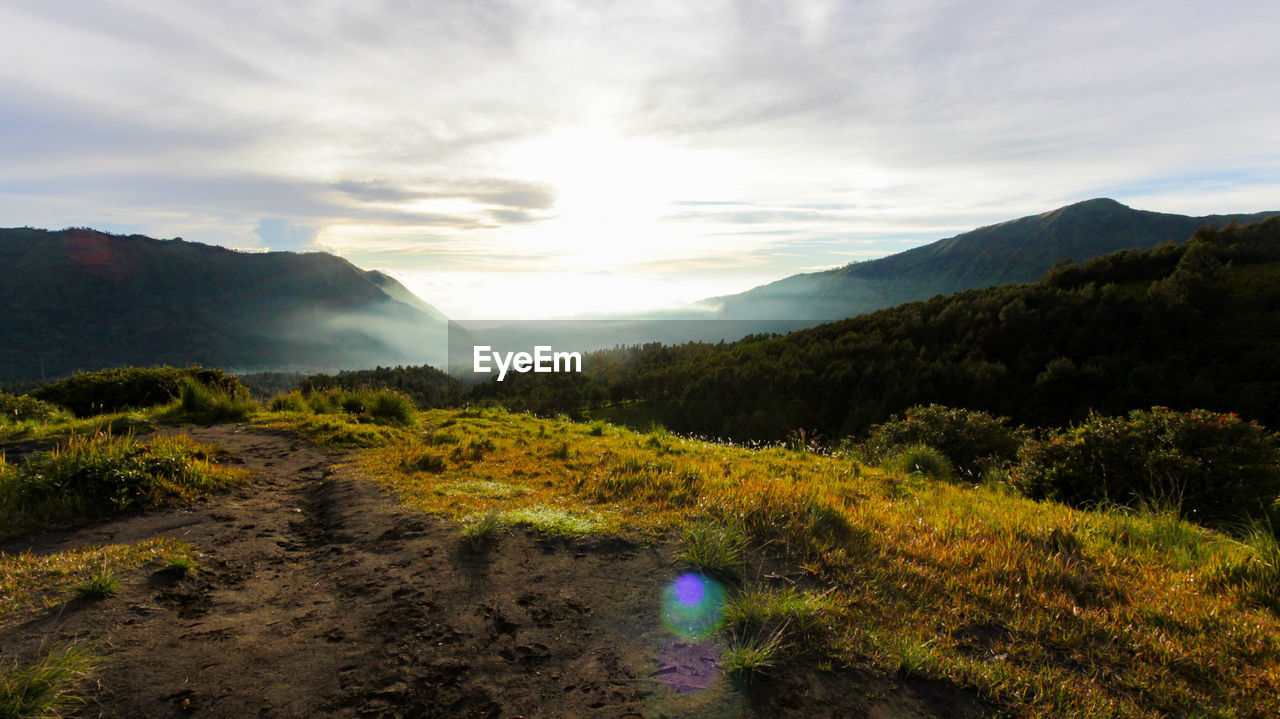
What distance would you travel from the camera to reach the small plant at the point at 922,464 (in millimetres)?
9988

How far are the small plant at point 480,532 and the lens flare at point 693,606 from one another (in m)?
1.89

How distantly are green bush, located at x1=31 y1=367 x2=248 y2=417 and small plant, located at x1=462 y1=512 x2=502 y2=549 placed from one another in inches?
539

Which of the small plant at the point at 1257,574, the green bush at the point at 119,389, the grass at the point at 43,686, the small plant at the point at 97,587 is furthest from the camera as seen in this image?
the green bush at the point at 119,389

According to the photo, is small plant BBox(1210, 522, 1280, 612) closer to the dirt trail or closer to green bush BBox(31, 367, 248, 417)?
the dirt trail

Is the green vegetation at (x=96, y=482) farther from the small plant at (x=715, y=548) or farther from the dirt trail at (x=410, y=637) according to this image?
the small plant at (x=715, y=548)

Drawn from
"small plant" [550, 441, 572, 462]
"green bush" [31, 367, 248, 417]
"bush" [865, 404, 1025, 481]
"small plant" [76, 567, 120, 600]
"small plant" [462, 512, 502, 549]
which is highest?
"green bush" [31, 367, 248, 417]

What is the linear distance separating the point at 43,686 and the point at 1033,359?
92.0m

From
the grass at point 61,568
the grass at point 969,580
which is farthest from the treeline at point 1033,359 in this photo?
the grass at point 61,568

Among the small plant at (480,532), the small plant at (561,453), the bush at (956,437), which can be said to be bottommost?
the bush at (956,437)

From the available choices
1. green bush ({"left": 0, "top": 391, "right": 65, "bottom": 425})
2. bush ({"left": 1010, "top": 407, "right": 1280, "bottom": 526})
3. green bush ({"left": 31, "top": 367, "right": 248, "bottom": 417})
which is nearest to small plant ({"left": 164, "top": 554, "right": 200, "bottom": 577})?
bush ({"left": 1010, "top": 407, "right": 1280, "bottom": 526})

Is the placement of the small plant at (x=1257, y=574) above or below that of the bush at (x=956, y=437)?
above

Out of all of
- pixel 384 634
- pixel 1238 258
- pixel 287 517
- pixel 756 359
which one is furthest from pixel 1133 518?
pixel 1238 258

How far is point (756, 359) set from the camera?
92250 millimetres

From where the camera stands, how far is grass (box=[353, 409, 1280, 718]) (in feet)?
10.1
